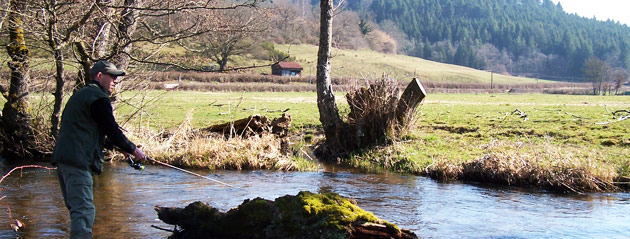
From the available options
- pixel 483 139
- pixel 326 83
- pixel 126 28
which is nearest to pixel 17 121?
pixel 126 28

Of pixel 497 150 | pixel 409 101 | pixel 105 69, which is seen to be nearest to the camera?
pixel 105 69

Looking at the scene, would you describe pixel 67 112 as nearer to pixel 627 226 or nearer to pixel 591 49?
pixel 627 226

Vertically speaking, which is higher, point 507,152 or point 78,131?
point 78,131

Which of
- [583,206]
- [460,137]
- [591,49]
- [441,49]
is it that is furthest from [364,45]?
[583,206]

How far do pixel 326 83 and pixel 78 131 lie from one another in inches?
468

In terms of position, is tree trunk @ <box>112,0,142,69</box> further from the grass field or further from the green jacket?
the green jacket

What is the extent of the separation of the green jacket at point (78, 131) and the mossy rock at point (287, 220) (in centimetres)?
119

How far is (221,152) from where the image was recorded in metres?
15.1

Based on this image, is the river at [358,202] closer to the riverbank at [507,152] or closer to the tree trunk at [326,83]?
the riverbank at [507,152]

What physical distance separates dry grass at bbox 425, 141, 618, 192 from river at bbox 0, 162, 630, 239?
1.45 feet

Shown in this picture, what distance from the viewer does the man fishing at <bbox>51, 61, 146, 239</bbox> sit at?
20.5 feet

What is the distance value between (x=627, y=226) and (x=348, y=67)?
8089 centimetres

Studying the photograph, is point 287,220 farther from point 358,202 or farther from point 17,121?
point 17,121

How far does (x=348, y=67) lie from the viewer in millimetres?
89562
